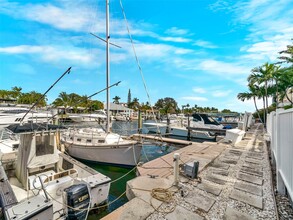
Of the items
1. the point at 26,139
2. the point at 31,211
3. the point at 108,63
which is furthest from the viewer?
the point at 108,63

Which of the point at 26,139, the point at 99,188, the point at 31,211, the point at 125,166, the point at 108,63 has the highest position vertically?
the point at 108,63

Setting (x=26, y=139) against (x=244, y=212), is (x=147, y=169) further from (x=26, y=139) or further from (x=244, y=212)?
(x=26, y=139)

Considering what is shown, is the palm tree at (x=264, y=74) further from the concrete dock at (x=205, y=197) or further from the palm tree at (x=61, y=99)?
the palm tree at (x=61, y=99)

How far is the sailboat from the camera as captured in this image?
29.8 ft

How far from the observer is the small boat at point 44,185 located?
127 inches

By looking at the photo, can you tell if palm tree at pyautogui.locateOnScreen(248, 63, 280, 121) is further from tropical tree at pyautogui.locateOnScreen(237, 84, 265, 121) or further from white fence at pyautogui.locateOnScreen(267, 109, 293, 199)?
white fence at pyautogui.locateOnScreen(267, 109, 293, 199)

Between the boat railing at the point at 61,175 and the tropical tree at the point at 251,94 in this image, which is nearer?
the boat railing at the point at 61,175

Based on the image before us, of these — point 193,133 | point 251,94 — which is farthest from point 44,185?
point 251,94

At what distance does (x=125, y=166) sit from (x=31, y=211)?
21.4ft

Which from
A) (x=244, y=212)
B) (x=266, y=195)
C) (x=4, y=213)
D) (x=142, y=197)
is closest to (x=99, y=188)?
(x=142, y=197)

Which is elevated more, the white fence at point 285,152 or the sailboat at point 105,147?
the white fence at point 285,152

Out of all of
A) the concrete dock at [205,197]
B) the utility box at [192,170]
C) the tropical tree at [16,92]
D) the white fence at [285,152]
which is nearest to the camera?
the white fence at [285,152]

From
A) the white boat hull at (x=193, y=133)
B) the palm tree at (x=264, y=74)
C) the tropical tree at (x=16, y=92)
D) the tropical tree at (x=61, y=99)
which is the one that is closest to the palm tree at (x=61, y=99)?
the tropical tree at (x=61, y=99)

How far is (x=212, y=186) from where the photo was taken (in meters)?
4.37
